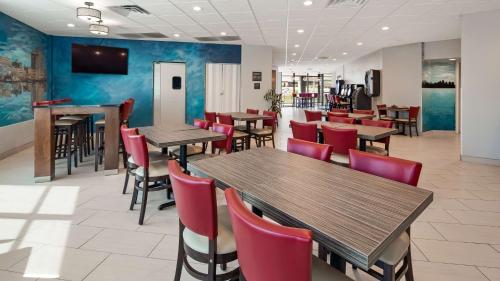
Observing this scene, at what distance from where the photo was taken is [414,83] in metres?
9.88

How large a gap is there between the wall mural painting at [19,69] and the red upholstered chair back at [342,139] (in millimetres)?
6585

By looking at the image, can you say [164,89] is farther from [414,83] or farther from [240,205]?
[240,205]

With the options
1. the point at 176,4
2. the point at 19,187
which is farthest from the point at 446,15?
the point at 19,187

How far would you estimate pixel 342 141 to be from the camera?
3.68 metres

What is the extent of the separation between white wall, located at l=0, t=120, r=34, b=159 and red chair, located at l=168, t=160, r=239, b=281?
6278mm

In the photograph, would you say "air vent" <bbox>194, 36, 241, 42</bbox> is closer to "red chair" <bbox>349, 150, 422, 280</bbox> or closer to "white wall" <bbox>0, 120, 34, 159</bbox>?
"white wall" <bbox>0, 120, 34, 159</bbox>

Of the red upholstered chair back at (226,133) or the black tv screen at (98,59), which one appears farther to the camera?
the black tv screen at (98,59)

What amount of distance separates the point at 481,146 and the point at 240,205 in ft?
22.2

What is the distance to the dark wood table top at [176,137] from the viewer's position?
3258 mm

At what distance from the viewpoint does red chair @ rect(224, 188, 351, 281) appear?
959 millimetres

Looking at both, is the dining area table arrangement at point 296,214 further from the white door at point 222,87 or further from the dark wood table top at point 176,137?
the white door at point 222,87

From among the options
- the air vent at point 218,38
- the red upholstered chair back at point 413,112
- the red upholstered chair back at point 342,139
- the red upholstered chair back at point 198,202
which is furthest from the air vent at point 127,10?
the red upholstered chair back at point 413,112

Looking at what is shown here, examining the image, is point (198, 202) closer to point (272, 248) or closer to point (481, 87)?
point (272, 248)

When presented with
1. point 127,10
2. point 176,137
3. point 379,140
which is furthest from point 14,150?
point 379,140
